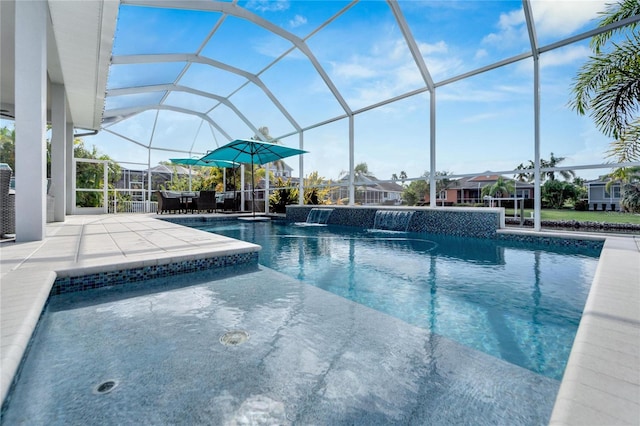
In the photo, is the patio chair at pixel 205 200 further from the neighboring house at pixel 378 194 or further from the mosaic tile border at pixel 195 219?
the neighboring house at pixel 378 194

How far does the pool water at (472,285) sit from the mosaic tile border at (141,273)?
0.56m

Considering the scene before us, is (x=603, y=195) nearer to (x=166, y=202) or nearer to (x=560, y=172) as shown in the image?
(x=560, y=172)

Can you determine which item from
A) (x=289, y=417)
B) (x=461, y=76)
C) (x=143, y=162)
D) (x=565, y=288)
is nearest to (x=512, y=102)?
(x=461, y=76)

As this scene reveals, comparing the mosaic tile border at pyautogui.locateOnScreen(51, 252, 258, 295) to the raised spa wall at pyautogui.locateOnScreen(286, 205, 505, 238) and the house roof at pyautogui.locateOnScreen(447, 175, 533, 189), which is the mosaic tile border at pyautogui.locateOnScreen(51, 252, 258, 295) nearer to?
the raised spa wall at pyautogui.locateOnScreen(286, 205, 505, 238)

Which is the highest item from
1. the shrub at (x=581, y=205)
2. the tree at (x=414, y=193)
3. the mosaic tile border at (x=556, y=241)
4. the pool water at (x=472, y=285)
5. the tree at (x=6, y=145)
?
the tree at (x=6, y=145)

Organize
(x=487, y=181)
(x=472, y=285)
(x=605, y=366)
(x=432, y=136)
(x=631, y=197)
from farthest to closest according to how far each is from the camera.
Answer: (x=487, y=181) < (x=432, y=136) < (x=631, y=197) < (x=472, y=285) < (x=605, y=366)

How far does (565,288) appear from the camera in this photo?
10.6 ft

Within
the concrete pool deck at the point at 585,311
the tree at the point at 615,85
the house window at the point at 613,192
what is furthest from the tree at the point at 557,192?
the concrete pool deck at the point at 585,311

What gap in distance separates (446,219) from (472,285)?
4.65 metres

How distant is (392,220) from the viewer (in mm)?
8797

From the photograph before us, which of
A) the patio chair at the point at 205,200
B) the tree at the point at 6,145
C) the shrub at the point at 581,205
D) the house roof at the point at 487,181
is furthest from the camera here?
the patio chair at the point at 205,200

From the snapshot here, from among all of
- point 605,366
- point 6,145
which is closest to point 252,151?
point 6,145

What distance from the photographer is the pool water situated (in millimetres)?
2146

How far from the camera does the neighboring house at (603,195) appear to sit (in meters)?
6.19
